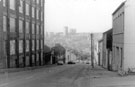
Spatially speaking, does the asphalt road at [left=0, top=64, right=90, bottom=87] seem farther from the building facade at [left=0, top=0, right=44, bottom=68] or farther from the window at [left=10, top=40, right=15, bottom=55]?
the window at [left=10, top=40, right=15, bottom=55]

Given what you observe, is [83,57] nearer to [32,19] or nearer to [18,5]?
[32,19]

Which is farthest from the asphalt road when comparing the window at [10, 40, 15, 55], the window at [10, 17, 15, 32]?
the window at [10, 17, 15, 32]

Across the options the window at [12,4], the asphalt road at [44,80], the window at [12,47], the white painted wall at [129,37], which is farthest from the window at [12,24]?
the white painted wall at [129,37]

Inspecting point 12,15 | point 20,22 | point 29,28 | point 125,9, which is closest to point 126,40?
point 125,9

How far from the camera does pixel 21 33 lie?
4294 cm

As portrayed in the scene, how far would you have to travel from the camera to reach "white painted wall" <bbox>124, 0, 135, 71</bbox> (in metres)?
22.5

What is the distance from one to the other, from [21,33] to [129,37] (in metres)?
23.9

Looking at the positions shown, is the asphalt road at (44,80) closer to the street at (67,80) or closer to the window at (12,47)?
the street at (67,80)

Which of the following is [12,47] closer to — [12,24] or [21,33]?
[12,24]

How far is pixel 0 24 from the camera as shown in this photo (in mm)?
34000

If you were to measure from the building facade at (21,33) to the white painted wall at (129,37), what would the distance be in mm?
17540

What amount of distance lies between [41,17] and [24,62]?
47.1 feet

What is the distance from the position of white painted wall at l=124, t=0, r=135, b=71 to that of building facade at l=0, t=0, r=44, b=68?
17.5 m

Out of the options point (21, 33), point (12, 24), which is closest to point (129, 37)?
point (12, 24)
